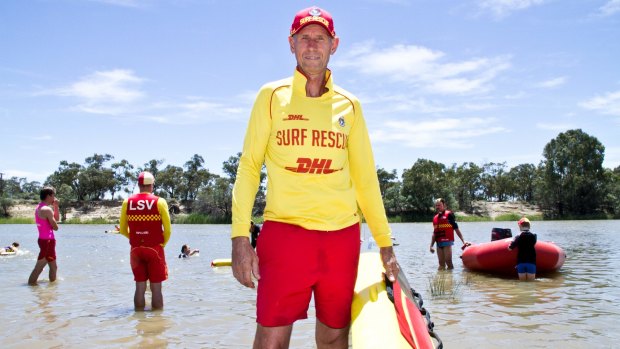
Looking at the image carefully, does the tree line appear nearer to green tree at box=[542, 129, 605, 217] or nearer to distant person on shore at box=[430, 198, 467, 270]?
green tree at box=[542, 129, 605, 217]

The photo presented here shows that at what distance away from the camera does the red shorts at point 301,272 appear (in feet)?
8.71

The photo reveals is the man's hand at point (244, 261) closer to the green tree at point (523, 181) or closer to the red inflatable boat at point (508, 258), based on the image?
the red inflatable boat at point (508, 258)

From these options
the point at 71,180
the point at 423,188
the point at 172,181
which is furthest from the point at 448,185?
the point at 71,180

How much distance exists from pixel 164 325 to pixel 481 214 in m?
79.8

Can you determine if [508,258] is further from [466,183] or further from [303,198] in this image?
[466,183]

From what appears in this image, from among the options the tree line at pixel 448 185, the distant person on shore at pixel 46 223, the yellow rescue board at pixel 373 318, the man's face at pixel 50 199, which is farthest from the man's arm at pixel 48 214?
the tree line at pixel 448 185

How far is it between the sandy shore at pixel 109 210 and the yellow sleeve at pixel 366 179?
3183 inches

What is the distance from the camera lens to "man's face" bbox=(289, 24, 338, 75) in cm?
288

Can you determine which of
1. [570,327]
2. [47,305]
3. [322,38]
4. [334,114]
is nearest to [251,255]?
[334,114]

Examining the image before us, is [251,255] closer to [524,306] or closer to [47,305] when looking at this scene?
[524,306]

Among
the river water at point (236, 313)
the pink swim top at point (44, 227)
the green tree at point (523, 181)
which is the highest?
the green tree at point (523, 181)

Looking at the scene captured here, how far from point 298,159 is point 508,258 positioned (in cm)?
1048

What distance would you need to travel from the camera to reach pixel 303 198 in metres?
2.74

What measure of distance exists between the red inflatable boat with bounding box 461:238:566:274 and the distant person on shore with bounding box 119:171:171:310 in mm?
8037
